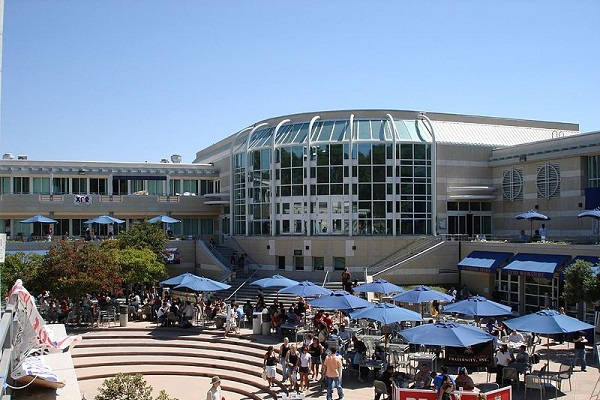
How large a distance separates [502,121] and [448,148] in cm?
808

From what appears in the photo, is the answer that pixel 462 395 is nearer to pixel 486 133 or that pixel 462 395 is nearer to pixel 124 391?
pixel 124 391

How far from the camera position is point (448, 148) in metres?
46.5

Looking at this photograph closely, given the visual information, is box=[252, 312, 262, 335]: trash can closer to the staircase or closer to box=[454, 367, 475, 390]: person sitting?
the staircase

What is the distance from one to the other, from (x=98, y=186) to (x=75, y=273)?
91.8ft

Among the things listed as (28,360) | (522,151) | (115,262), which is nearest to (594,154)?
(522,151)

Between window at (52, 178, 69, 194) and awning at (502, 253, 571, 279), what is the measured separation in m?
38.9

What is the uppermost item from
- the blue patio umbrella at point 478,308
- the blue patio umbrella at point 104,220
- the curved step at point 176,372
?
the blue patio umbrella at point 104,220

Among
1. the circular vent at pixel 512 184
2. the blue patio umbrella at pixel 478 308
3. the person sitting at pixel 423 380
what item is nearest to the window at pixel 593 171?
the circular vent at pixel 512 184

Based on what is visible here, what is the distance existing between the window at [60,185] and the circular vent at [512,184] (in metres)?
37.5

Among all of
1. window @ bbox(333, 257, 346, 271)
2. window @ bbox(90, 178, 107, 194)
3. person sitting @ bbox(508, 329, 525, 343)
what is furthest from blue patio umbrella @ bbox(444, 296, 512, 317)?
window @ bbox(90, 178, 107, 194)

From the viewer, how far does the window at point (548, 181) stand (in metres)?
40.6

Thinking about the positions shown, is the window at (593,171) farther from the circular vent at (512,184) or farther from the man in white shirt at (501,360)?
the man in white shirt at (501,360)

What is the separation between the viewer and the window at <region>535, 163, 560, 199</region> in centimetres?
4059

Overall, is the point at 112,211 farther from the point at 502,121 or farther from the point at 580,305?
the point at 580,305
